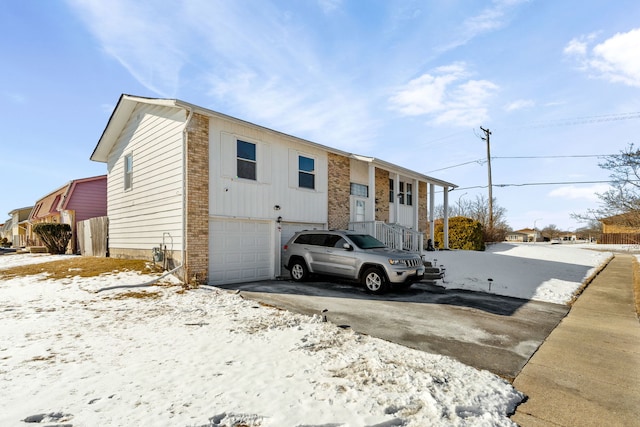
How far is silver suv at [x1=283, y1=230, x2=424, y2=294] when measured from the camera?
902 cm

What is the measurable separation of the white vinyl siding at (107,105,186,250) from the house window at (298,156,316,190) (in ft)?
15.1

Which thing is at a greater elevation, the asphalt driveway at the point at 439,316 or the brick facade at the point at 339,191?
the brick facade at the point at 339,191

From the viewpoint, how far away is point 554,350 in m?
5.06

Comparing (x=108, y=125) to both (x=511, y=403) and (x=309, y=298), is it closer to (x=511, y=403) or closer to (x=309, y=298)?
(x=309, y=298)

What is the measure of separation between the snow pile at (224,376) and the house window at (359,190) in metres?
9.98

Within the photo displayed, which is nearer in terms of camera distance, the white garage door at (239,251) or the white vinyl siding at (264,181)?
the white garage door at (239,251)

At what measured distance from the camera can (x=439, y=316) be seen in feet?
22.5

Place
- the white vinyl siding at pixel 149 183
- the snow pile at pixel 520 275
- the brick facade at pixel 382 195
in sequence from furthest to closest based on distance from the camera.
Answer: the brick facade at pixel 382 195 < the white vinyl siding at pixel 149 183 < the snow pile at pixel 520 275

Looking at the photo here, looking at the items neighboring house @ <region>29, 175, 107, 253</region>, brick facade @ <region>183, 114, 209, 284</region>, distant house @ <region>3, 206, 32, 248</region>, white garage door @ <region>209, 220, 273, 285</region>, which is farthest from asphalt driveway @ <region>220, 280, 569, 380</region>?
distant house @ <region>3, 206, 32, 248</region>

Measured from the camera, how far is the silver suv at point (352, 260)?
29.6 feet

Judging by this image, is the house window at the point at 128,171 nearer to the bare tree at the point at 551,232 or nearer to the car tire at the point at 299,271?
the car tire at the point at 299,271

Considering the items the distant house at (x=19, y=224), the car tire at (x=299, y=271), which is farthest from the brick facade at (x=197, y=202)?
the distant house at (x=19, y=224)

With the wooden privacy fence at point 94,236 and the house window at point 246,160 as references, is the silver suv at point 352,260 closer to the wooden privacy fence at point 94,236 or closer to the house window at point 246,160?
the house window at point 246,160

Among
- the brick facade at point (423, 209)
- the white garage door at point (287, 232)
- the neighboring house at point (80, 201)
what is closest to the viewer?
the white garage door at point (287, 232)
